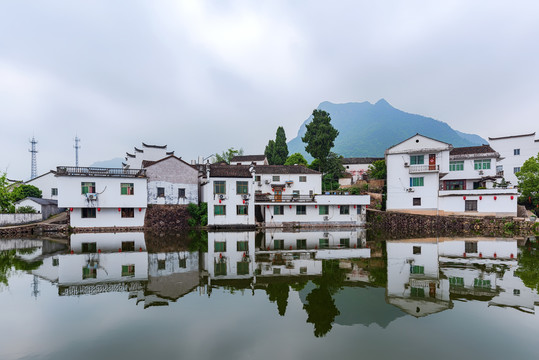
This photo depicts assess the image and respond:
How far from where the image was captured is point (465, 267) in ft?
Result: 40.0

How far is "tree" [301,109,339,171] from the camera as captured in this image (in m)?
38.4

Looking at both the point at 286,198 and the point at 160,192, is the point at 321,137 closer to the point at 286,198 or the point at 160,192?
the point at 286,198

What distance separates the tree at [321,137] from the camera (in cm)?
3838

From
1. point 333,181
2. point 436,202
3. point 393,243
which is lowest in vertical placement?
point 393,243

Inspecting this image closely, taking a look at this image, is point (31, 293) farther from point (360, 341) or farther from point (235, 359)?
point (360, 341)

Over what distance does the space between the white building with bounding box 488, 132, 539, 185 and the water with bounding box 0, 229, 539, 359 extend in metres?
30.1

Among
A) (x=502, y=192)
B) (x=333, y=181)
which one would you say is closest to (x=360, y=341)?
(x=502, y=192)

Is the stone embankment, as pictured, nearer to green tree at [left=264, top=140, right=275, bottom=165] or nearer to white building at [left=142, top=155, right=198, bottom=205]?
white building at [left=142, top=155, right=198, bottom=205]

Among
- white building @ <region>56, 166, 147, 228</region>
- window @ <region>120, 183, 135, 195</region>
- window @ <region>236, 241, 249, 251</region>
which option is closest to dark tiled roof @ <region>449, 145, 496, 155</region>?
window @ <region>236, 241, 249, 251</region>

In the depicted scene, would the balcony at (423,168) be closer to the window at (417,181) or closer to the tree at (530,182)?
the window at (417,181)

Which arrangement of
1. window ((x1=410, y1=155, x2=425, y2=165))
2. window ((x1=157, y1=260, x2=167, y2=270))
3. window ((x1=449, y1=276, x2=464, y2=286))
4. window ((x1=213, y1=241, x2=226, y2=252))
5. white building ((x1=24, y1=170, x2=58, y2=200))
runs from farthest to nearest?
1. white building ((x1=24, y1=170, x2=58, y2=200))
2. window ((x1=410, y1=155, x2=425, y2=165))
3. window ((x1=213, y1=241, x2=226, y2=252))
4. window ((x1=157, y1=260, x2=167, y2=270))
5. window ((x1=449, y1=276, x2=464, y2=286))

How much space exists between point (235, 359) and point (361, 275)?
741 centimetres

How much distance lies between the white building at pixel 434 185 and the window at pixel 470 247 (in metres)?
10.1

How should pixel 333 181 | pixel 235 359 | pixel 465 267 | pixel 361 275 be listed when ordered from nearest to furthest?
pixel 235 359
pixel 361 275
pixel 465 267
pixel 333 181
